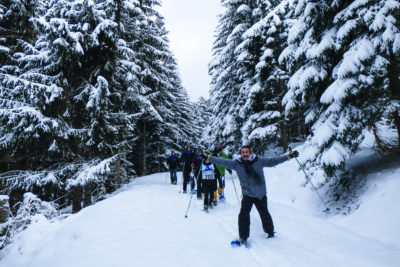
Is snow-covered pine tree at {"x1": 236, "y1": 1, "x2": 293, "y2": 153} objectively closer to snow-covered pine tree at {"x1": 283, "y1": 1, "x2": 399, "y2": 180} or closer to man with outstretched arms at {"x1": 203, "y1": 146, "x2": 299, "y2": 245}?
snow-covered pine tree at {"x1": 283, "y1": 1, "x2": 399, "y2": 180}

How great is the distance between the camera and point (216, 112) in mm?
18172

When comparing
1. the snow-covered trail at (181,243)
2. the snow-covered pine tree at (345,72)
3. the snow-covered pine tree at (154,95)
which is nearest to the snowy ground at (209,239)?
the snow-covered trail at (181,243)

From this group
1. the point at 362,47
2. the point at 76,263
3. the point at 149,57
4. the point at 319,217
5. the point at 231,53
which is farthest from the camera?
the point at 149,57

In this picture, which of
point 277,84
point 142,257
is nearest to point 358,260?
point 142,257

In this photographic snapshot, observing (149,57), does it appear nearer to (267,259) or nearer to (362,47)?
(362,47)

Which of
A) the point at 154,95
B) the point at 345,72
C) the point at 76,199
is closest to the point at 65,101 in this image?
the point at 76,199

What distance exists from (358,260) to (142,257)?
3.57 m

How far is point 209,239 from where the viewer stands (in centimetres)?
500

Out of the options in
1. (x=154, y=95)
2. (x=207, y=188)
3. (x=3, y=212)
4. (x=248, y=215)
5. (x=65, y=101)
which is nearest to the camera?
(x=248, y=215)

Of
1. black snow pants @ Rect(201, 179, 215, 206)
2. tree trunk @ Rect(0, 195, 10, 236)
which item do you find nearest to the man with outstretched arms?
black snow pants @ Rect(201, 179, 215, 206)

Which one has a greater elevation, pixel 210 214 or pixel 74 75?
pixel 74 75

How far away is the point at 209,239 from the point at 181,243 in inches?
29.2

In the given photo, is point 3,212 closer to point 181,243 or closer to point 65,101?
point 65,101

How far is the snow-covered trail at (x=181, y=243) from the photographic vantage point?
150 inches
